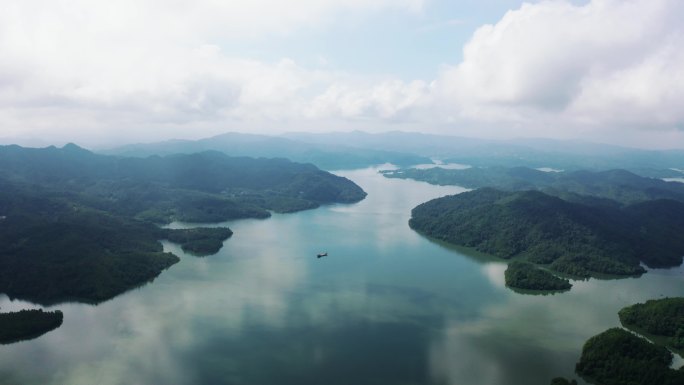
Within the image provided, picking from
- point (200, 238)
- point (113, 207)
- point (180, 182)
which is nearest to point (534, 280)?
point (200, 238)

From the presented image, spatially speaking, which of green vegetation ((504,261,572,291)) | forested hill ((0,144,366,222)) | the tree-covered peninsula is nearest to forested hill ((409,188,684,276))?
green vegetation ((504,261,572,291))

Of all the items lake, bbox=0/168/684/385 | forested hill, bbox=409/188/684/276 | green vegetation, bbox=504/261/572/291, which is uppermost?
forested hill, bbox=409/188/684/276

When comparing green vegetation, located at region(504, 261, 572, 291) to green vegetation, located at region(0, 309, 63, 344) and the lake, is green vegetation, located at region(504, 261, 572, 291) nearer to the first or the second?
the lake

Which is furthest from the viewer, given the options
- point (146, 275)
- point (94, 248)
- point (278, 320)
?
point (94, 248)

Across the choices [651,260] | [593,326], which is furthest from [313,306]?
[651,260]

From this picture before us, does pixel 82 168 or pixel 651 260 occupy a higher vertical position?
pixel 82 168

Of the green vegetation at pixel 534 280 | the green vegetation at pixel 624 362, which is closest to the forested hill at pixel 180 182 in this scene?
the green vegetation at pixel 534 280

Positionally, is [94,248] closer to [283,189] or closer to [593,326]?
[593,326]
